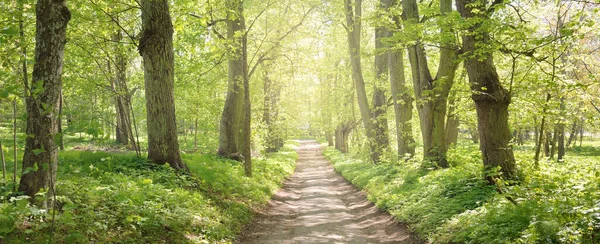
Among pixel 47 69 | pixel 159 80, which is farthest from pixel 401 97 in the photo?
pixel 47 69

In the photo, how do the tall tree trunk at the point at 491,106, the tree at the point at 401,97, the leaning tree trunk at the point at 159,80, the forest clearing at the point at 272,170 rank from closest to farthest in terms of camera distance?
the forest clearing at the point at 272,170, the tall tree trunk at the point at 491,106, the leaning tree trunk at the point at 159,80, the tree at the point at 401,97

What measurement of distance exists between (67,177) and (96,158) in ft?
9.56

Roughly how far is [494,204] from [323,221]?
4465 millimetres

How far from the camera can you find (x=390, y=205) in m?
9.96

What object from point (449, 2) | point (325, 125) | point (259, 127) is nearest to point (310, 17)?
point (259, 127)

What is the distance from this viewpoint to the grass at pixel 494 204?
4.69m

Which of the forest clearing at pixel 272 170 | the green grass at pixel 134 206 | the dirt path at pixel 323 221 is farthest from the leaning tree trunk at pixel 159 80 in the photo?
the dirt path at pixel 323 221

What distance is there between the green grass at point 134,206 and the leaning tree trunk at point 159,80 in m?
0.55

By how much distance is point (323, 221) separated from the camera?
969 centimetres

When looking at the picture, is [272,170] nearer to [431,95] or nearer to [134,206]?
[431,95]

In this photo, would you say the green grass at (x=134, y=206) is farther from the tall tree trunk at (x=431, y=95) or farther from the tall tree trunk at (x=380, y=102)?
the tall tree trunk at (x=380, y=102)

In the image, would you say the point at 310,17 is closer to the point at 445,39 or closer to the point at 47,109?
the point at 445,39

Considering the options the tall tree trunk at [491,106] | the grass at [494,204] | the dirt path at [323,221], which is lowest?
the dirt path at [323,221]

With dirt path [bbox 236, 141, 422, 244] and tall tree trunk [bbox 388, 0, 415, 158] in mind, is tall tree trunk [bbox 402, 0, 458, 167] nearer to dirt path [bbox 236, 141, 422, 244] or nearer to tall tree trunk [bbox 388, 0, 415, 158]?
tall tree trunk [bbox 388, 0, 415, 158]
